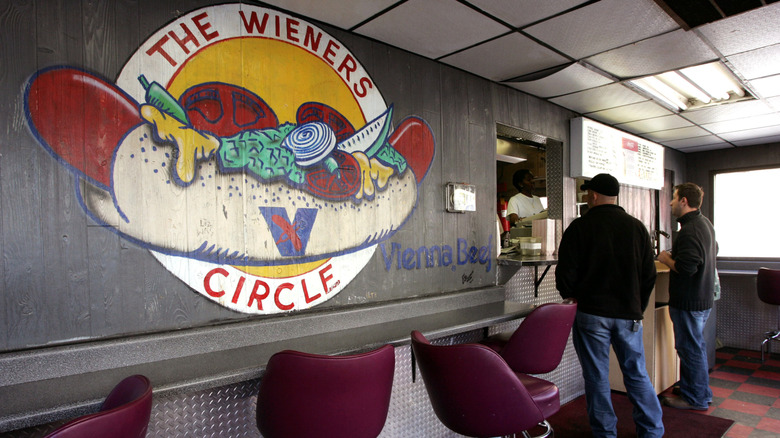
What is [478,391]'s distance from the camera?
1868 mm

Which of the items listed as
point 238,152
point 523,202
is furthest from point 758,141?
point 238,152

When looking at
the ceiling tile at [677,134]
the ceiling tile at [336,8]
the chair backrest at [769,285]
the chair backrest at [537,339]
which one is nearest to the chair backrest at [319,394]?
the chair backrest at [537,339]

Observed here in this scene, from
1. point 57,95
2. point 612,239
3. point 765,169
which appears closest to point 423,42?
point 612,239

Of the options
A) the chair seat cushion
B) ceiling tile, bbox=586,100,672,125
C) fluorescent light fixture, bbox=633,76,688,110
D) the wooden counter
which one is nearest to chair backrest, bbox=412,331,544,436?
the chair seat cushion

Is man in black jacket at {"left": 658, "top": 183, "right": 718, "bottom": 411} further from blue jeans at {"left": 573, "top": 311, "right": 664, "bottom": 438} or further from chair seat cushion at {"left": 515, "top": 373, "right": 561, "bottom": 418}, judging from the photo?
chair seat cushion at {"left": 515, "top": 373, "right": 561, "bottom": 418}

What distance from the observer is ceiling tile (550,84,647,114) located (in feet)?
12.5

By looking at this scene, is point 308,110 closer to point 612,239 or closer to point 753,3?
point 612,239

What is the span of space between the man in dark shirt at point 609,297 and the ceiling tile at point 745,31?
103 centimetres

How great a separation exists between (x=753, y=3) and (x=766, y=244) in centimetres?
564

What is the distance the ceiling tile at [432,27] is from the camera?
238 cm

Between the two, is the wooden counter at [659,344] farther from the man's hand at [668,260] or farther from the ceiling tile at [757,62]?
the ceiling tile at [757,62]

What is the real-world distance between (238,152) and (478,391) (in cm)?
155

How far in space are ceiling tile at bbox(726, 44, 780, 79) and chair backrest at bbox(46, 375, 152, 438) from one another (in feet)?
12.9

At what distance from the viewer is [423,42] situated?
2.80 m
